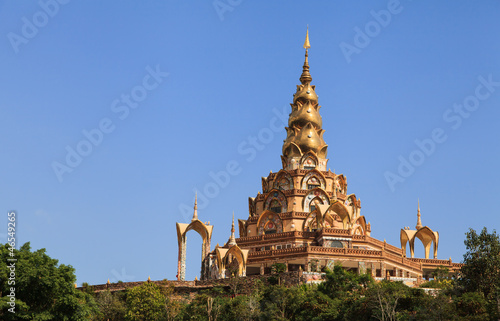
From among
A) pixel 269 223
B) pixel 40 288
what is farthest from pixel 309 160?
pixel 40 288

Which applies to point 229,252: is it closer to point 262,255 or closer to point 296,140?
point 262,255

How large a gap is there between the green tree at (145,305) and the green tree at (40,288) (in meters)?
5.67

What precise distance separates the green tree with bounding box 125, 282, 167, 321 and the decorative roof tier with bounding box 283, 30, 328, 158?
2781 centimetres

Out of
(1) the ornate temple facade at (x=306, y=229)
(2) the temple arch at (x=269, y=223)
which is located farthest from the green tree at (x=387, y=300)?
(2) the temple arch at (x=269, y=223)

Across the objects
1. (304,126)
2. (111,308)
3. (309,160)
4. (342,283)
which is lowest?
(111,308)

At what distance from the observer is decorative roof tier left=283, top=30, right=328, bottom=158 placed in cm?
8906

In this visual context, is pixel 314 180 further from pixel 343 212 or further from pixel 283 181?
pixel 343 212

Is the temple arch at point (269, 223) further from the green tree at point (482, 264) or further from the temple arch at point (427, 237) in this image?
the green tree at point (482, 264)

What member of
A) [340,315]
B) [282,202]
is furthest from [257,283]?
[282,202]

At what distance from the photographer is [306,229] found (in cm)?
8269

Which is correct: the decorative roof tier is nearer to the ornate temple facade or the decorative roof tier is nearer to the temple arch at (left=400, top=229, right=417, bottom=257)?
the ornate temple facade

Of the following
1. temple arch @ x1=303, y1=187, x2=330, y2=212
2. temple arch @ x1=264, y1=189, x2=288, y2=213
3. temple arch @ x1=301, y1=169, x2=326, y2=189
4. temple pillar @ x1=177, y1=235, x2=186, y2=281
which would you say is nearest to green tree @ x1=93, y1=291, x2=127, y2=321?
temple pillar @ x1=177, y1=235, x2=186, y2=281

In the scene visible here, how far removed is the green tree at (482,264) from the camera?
59.4 m

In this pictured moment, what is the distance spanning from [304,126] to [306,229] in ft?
39.5
